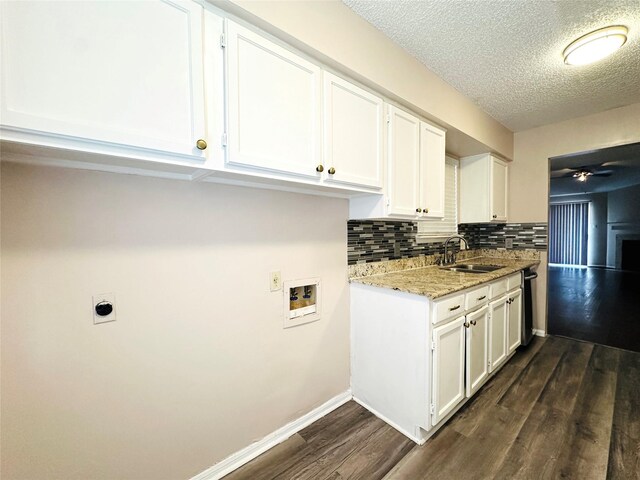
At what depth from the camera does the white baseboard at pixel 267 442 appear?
144cm

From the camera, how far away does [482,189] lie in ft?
10.3

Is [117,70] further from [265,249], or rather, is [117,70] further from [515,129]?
[515,129]

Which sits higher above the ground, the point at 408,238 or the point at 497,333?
the point at 408,238

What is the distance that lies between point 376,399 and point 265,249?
4.42ft

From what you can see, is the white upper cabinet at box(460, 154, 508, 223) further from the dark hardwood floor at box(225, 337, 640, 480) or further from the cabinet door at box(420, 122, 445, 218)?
the dark hardwood floor at box(225, 337, 640, 480)

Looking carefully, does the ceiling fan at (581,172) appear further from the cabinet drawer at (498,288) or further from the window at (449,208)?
the cabinet drawer at (498,288)

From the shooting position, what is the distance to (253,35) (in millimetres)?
1166

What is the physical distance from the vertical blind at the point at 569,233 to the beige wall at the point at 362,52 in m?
9.02

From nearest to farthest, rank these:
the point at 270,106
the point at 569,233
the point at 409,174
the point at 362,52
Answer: the point at 270,106, the point at 362,52, the point at 409,174, the point at 569,233

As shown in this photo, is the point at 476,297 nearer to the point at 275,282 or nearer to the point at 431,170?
the point at 431,170

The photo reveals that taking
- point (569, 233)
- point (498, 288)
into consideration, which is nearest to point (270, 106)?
point (498, 288)

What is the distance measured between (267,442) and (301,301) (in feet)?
2.81

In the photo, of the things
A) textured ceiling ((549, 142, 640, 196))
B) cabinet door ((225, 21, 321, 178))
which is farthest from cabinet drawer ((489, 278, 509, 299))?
textured ceiling ((549, 142, 640, 196))

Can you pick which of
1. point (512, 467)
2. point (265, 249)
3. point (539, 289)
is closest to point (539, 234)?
point (539, 289)
